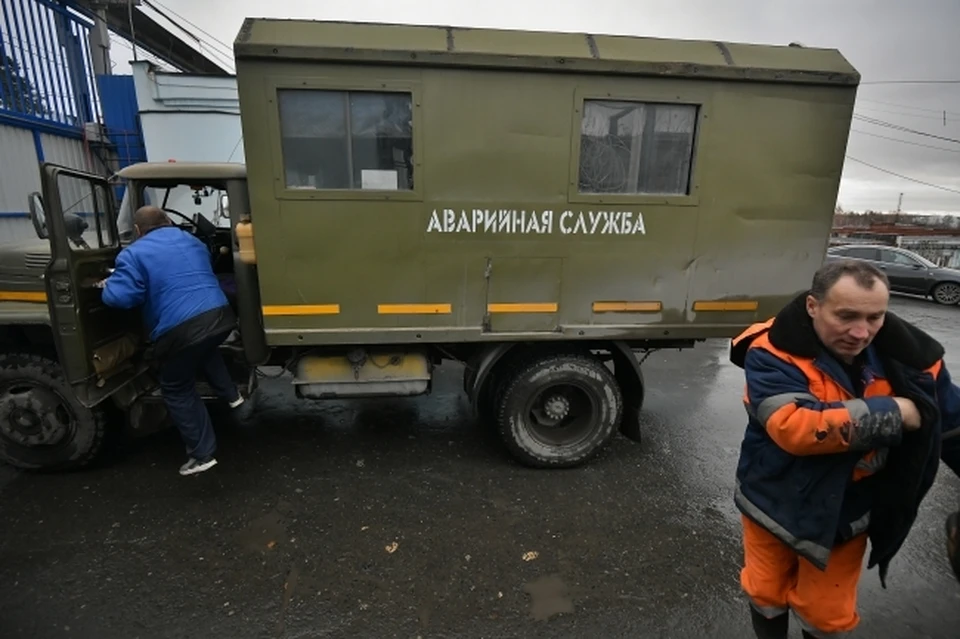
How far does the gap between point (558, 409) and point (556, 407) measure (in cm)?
2

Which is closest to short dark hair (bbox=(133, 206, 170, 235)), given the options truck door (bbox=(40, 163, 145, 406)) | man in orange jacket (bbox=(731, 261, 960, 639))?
truck door (bbox=(40, 163, 145, 406))

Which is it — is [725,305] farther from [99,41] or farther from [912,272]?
[912,272]

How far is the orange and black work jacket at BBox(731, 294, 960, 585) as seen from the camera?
4.99 ft

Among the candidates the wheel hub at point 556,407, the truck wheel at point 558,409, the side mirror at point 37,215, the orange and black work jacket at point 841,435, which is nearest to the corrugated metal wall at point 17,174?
the side mirror at point 37,215

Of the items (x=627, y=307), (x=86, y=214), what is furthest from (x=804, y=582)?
(x=86, y=214)

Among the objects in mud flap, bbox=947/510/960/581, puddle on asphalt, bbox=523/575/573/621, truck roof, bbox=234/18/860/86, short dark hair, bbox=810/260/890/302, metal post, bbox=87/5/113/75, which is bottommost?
puddle on asphalt, bbox=523/575/573/621

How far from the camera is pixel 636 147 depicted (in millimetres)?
3336

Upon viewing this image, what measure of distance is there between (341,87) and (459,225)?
109 cm

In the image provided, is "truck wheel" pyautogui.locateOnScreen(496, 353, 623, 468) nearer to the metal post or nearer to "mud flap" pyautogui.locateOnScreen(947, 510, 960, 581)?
"mud flap" pyautogui.locateOnScreen(947, 510, 960, 581)

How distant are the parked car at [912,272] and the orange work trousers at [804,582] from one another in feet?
42.2

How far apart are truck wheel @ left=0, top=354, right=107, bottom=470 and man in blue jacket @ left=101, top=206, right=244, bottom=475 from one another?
27.2 inches

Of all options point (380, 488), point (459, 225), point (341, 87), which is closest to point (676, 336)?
point (459, 225)

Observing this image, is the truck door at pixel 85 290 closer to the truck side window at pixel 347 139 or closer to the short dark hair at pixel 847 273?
the truck side window at pixel 347 139

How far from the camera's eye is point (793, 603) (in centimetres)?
192
